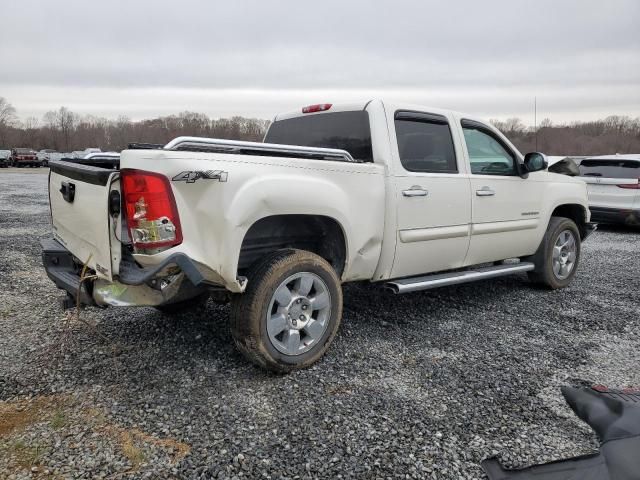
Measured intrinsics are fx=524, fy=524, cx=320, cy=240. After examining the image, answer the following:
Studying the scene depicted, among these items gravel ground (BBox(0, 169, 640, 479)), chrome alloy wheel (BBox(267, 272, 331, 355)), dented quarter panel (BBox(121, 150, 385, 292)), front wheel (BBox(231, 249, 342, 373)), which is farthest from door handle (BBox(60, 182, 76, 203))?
chrome alloy wheel (BBox(267, 272, 331, 355))

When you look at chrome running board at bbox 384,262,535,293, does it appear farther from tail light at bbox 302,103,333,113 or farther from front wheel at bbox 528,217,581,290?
tail light at bbox 302,103,333,113

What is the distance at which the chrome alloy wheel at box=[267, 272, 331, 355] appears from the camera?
3.44 metres

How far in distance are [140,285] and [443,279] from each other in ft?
8.11

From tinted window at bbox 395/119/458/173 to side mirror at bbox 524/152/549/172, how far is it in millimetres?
1005

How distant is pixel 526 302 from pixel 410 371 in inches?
92.4

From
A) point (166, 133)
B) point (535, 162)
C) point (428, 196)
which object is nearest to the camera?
point (428, 196)

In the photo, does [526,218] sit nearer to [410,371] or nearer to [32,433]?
[410,371]

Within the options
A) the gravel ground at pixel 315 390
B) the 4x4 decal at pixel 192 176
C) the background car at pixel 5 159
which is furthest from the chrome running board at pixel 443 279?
the background car at pixel 5 159

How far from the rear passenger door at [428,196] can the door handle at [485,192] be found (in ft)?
0.56

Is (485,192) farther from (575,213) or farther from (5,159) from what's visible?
(5,159)

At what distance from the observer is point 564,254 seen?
237 inches

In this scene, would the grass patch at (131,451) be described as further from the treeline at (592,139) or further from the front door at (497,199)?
the treeline at (592,139)

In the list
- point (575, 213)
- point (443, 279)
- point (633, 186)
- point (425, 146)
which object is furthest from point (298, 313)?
point (633, 186)

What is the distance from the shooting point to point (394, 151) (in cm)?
413
